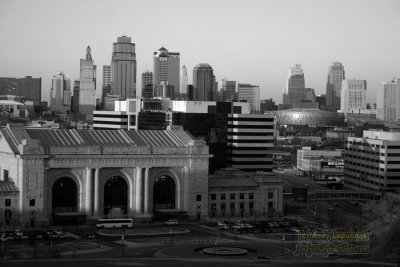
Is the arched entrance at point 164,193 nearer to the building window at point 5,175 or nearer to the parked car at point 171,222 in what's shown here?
the parked car at point 171,222

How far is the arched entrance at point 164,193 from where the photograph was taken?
5290 inches

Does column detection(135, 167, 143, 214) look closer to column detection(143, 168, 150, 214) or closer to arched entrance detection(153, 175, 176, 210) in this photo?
column detection(143, 168, 150, 214)

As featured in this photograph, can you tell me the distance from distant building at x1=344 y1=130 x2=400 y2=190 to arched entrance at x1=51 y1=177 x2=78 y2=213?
68.7 m

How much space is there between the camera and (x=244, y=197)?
5527 inches

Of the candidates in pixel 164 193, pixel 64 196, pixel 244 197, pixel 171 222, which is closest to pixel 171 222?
pixel 171 222

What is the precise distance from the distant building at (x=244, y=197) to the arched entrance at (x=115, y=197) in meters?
13.8

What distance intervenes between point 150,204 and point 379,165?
61183 millimetres

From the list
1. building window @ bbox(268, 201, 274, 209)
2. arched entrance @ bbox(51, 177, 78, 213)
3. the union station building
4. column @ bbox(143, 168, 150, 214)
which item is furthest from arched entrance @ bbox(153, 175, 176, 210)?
building window @ bbox(268, 201, 274, 209)

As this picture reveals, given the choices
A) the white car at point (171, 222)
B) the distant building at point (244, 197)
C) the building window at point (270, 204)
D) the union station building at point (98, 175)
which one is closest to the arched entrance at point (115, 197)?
the union station building at point (98, 175)

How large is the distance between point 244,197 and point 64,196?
94.3 ft

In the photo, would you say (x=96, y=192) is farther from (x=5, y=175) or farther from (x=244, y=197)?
(x=244, y=197)

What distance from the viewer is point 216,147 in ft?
577

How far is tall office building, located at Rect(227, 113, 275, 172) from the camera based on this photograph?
175 meters

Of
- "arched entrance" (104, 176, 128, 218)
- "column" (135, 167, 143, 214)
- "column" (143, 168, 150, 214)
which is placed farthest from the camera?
"column" (143, 168, 150, 214)
